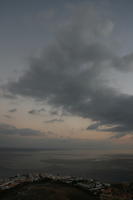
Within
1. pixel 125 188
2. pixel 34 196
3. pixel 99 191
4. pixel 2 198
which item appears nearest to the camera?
pixel 34 196

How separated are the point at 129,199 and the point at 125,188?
14.3 feet

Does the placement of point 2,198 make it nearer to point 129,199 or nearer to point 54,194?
point 54,194

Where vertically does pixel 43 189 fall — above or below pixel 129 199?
above

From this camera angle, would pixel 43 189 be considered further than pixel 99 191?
No

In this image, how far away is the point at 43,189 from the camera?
17.1 meters

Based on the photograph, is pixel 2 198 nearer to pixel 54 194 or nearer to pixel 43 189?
pixel 43 189

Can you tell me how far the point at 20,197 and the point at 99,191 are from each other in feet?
31.7

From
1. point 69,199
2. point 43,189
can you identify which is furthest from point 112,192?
point 43,189

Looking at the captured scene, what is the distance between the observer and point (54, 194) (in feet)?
53.1

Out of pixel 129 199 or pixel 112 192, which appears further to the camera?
pixel 112 192

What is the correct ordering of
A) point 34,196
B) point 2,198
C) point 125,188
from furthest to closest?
point 125,188, point 2,198, point 34,196

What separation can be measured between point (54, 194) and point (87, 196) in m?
3.94

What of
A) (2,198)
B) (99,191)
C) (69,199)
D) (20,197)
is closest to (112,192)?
(99,191)

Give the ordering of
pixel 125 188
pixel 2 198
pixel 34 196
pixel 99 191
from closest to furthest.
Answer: pixel 34 196
pixel 2 198
pixel 99 191
pixel 125 188
